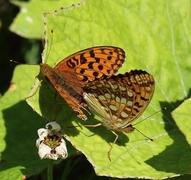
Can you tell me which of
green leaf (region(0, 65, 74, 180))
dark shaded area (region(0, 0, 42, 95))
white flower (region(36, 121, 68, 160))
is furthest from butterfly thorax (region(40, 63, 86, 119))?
dark shaded area (region(0, 0, 42, 95))

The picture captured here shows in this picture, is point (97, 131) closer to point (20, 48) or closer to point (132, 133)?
point (132, 133)

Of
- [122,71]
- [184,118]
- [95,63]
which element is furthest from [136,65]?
[184,118]

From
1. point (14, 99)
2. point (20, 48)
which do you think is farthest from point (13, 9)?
point (14, 99)

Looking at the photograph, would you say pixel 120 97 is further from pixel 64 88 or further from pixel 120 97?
pixel 64 88

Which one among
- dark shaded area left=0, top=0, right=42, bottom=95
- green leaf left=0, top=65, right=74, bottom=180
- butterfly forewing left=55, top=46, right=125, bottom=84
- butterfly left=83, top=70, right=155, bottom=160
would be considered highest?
butterfly forewing left=55, top=46, right=125, bottom=84

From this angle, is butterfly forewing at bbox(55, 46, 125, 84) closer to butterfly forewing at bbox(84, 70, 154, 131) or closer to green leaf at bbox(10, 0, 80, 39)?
butterfly forewing at bbox(84, 70, 154, 131)
